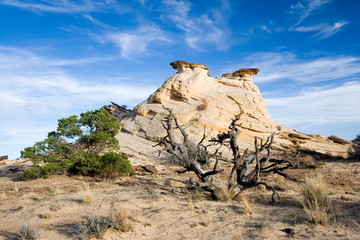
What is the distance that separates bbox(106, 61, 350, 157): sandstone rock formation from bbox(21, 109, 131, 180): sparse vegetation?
5027mm

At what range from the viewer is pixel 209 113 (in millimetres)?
23484

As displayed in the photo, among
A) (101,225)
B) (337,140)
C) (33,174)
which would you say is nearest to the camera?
(101,225)

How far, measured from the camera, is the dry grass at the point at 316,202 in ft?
17.5

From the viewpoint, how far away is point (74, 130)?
605 inches

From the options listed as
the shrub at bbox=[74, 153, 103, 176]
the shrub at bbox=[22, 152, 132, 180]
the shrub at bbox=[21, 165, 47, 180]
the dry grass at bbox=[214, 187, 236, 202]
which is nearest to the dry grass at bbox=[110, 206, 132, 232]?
the dry grass at bbox=[214, 187, 236, 202]

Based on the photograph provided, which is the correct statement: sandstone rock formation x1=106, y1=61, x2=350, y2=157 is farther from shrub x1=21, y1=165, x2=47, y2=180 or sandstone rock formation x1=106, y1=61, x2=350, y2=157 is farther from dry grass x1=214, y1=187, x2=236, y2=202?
dry grass x1=214, y1=187, x2=236, y2=202

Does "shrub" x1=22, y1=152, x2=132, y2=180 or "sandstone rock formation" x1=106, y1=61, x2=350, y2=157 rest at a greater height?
"sandstone rock formation" x1=106, y1=61, x2=350, y2=157

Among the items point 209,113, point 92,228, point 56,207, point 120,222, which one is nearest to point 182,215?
point 120,222

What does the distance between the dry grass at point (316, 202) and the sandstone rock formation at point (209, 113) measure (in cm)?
1522

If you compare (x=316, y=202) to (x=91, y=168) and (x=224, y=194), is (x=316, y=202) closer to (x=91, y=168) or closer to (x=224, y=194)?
(x=224, y=194)

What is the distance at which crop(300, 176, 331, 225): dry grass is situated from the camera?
17.5 ft

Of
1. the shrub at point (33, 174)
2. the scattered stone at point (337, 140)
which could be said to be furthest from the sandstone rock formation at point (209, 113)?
the shrub at point (33, 174)

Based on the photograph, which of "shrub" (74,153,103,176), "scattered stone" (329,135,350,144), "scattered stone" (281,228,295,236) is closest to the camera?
"scattered stone" (281,228,295,236)

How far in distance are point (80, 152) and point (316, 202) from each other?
504 inches
